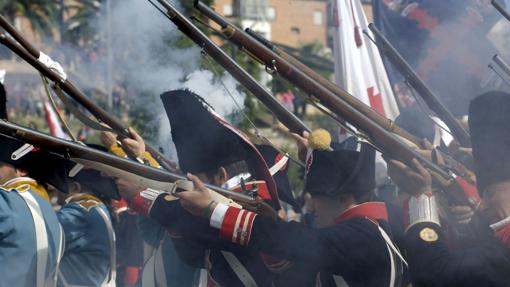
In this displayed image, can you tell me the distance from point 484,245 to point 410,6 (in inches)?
154

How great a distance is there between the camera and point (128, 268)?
25.3ft

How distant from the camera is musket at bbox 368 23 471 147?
15.9ft

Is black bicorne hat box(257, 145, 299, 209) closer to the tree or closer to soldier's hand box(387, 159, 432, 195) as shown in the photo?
soldier's hand box(387, 159, 432, 195)

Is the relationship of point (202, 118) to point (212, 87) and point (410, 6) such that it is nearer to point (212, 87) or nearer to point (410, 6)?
point (212, 87)

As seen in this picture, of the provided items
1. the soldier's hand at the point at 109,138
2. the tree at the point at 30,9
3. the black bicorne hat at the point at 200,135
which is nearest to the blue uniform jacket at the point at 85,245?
the soldier's hand at the point at 109,138

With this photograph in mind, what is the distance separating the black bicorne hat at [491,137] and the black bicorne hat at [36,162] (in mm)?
2568

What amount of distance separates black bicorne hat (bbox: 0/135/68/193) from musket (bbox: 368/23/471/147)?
2005mm

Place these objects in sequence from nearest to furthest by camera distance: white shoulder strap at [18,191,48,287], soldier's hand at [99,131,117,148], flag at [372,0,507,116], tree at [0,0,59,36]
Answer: white shoulder strap at [18,191,48,287] < soldier's hand at [99,131,117,148] < flag at [372,0,507,116] < tree at [0,0,59,36]

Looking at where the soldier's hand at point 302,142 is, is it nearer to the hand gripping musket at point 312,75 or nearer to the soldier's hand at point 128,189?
the hand gripping musket at point 312,75

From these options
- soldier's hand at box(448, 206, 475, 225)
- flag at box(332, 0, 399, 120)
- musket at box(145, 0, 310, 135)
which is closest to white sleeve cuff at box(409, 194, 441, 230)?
soldier's hand at box(448, 206, 475, 225)

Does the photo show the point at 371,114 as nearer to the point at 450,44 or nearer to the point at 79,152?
the point at 79,152

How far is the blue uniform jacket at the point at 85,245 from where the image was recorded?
18.4 feet

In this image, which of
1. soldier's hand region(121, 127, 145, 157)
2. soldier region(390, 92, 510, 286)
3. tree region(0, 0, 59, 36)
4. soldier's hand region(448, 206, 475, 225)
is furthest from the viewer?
tree region(0, 0, 59, 36)

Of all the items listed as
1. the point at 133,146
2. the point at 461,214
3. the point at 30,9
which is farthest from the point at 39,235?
the point at 30,9
